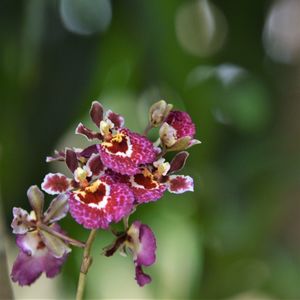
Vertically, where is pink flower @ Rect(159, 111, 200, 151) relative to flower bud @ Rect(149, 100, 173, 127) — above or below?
below

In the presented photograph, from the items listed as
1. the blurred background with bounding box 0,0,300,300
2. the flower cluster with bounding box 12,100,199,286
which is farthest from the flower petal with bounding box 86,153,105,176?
the blurred background with bounding box 0,0,300,300

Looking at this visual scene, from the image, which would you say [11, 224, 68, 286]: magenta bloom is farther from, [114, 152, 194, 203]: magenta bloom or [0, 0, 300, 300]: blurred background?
[0, 0, 300, 300]: blurred background

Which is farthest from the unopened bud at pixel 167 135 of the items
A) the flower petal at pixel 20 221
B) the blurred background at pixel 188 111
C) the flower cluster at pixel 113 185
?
the blurred background at pixel 188 111

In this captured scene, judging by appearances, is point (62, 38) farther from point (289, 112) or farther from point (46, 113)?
point (289, 112)

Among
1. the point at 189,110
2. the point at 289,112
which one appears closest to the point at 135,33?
the point at 189,110

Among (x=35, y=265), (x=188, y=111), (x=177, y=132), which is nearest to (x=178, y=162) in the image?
(x=177, y=132)

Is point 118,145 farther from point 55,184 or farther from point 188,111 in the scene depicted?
point 188,111

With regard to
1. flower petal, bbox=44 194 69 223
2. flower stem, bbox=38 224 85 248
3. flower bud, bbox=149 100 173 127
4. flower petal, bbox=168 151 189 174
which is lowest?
flower stem, bbox=38 224 85 248
